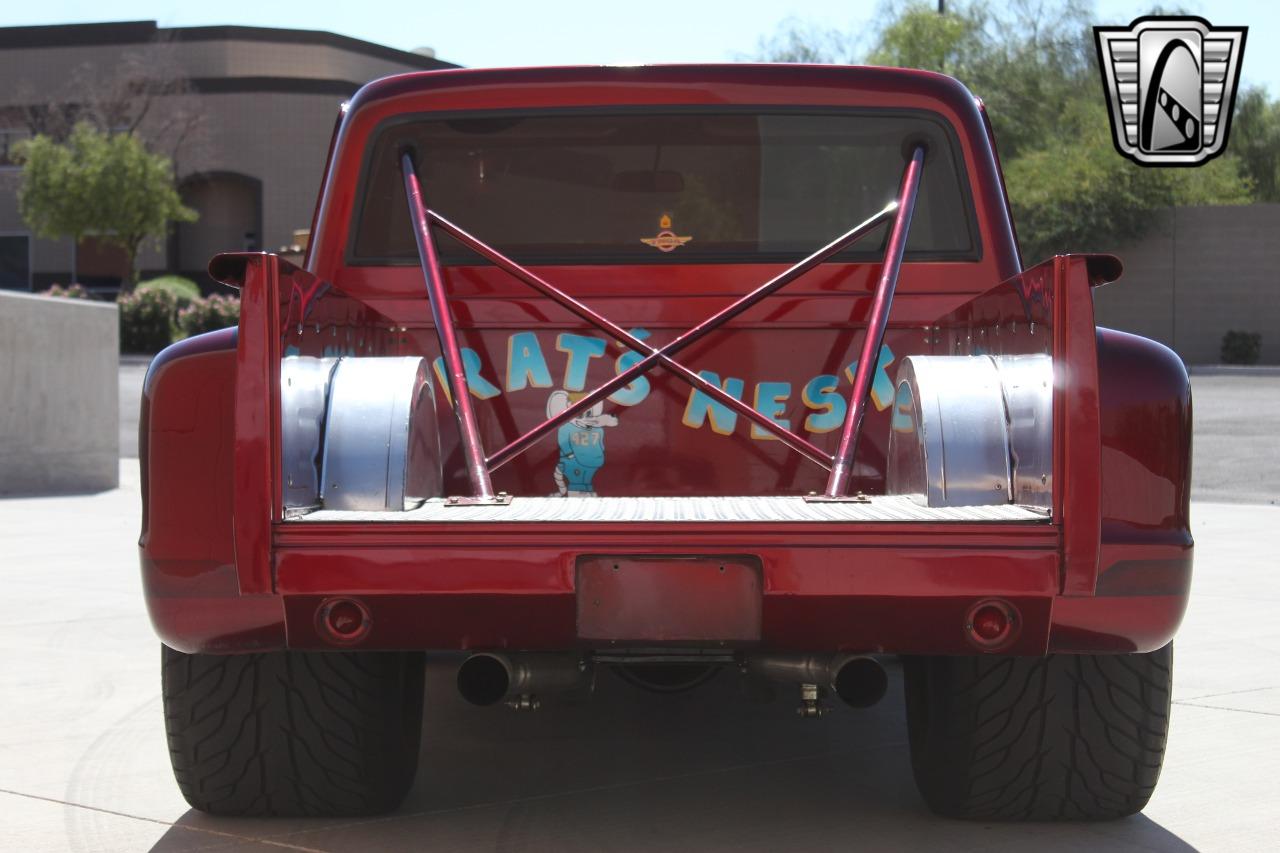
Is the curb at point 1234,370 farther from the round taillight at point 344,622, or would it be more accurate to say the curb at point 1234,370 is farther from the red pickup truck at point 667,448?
the round taillight at point 344,622

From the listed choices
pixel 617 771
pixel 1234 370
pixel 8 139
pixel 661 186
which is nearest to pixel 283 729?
pixel 617 771

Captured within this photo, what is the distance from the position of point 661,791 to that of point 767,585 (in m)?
1.32

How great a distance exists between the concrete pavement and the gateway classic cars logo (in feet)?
101

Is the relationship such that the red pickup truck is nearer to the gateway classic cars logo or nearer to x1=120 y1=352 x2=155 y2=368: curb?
the gateway classic cars logo

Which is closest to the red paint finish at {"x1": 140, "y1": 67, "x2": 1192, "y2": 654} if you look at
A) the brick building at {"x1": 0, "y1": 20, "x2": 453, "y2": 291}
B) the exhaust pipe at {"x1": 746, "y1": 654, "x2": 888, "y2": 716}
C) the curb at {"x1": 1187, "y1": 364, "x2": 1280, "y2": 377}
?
the exhaust pipe at {"x1": 746, "y1": 654, "x2": 888, "y2": 716}

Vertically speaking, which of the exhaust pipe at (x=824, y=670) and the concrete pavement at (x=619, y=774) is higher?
the exhaust pipe at (x=824, y=670)

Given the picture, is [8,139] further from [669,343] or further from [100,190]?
[669,343]

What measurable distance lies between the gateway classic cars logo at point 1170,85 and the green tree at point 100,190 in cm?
2980

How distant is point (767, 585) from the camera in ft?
10.6

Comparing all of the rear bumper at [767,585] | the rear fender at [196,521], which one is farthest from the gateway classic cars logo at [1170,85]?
the rear fender at [196,521]

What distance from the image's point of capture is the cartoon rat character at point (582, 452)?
14.1 feet

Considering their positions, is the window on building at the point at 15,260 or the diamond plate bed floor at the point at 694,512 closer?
the diamond plate bed floor at the point at 694,512

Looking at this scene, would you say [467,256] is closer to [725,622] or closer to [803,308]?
[803,308]

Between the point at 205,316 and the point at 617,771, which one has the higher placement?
the point at 617,771
